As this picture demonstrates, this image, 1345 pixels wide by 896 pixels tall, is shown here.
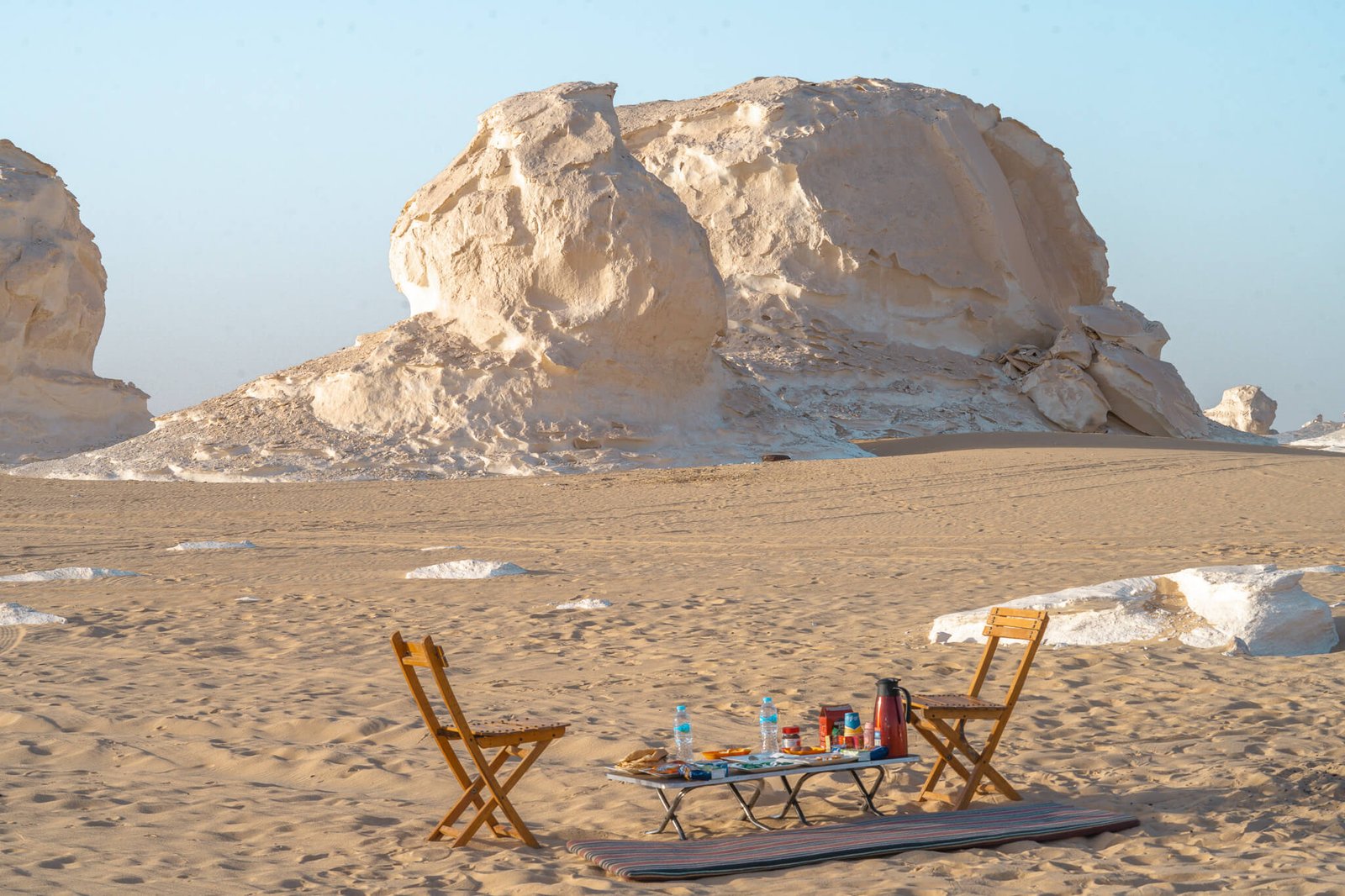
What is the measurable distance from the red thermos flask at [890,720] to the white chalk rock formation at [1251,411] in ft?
139

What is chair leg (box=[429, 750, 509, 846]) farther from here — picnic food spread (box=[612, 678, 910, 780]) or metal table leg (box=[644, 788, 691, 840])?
metal table leg (box=[644, 788, 691, 840])

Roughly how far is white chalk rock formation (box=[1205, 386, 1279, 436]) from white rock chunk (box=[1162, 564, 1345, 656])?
3850 centimetres

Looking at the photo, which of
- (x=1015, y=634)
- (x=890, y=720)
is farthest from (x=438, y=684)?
(x=1015, y=634)

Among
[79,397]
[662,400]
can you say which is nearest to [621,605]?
[662,400]

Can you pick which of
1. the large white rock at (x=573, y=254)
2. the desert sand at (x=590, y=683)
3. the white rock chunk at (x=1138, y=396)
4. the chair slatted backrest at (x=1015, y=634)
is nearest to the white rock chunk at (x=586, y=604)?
the desert sand at (x=590, y=683)

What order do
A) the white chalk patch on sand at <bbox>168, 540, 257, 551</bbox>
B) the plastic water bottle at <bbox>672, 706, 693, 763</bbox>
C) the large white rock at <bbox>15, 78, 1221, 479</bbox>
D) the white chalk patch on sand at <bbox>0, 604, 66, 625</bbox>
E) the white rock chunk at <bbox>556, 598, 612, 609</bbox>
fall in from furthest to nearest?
the large white rock at <bbox>15, 78, 1221, 479</bbox>
the white chalk patch on sand at <bbox>168, 540, 257, 551</bbox>
the white rock chunk at <bbox>556, 598, 612, 609</bbox>
the white chalk patch on sand at <bbox>0, 604, 66, 625</bbox>
the plastic water bottle at <bbox>672, 706, 693, 763</bbox>

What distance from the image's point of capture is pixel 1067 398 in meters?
28.4

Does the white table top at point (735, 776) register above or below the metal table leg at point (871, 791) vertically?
above

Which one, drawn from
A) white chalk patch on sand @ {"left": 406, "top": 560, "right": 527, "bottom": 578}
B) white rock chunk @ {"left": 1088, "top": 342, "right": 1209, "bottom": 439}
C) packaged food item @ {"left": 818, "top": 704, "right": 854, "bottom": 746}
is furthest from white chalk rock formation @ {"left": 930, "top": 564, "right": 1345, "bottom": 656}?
white rock chunk @ {"left": 1088, "top": 342, "right": 1209, "bottom": 439}

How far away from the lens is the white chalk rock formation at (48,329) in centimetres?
3075

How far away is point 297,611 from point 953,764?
21.8 ft

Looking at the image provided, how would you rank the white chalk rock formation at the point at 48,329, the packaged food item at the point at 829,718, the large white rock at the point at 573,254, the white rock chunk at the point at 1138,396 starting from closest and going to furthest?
the packaged food item at the point at 829,718
the large white rock at the point at 573,254
the white rock chunk at the point at 1138,396
the white chalk rock formation at the point at 48,329

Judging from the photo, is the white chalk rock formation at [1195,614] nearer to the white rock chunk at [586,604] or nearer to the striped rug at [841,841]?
the white rock chunk at [586,604]

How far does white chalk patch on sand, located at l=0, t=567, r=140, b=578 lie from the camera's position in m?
12.5
